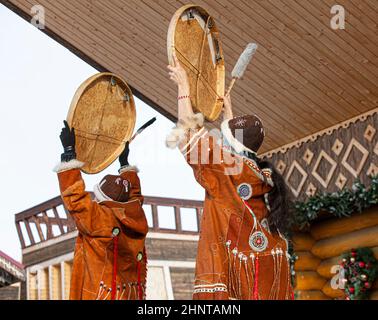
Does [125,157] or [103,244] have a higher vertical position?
[125,157]

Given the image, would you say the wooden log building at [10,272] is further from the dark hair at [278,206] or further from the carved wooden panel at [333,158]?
the dark hair at [278,206]

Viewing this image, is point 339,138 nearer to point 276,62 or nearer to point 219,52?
point 276,62

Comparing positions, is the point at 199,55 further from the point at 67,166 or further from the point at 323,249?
the point at 323,249

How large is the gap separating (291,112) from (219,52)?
2.76 meters

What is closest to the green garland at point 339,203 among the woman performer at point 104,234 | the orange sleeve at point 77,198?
the woman performer at point 104,234

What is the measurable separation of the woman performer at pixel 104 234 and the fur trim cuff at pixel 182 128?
2.43 ft

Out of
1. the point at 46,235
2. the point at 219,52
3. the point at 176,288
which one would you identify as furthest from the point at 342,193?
the point at 46,235

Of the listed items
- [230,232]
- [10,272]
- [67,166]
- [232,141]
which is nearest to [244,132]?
[232,141]

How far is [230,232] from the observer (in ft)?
11.7

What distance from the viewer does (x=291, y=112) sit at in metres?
6.75

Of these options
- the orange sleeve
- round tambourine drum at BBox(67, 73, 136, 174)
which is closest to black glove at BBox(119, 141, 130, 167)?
round tambourine drum at BBox(67, 73, 136, 174)

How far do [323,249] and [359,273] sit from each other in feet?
2.32
